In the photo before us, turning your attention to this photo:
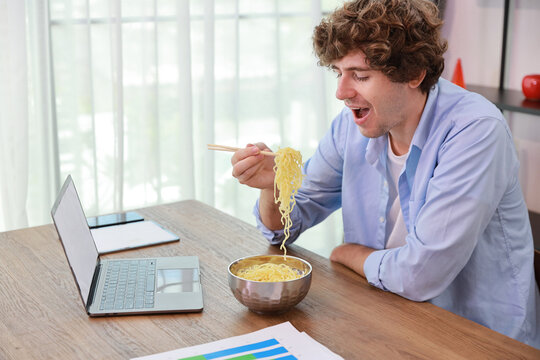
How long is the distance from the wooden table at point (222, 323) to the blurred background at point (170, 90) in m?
1.22

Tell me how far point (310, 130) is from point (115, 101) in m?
1.28

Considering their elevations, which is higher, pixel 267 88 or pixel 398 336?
pixel 267 88

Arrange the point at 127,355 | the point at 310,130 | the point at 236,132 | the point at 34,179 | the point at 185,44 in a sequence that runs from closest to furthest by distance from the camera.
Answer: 1. the point at 127,355
2. the point at 34,179
3. the point at 185,44
4. the point at 236,132
5. the point at 310,130

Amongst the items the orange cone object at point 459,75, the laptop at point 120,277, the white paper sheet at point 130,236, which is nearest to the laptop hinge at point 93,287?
the laptop at point 120,277

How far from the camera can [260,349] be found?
4.23ft

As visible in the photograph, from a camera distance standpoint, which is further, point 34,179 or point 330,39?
point 34,179

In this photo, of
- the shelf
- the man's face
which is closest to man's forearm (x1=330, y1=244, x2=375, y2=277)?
the man's face

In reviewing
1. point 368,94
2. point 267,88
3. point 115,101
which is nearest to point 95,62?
point 115,101

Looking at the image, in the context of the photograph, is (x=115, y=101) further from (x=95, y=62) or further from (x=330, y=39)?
(x=330, y=39)

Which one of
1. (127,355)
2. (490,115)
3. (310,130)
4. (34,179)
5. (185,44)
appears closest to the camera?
(127,355)

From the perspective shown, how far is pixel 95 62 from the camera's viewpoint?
2.98 metres

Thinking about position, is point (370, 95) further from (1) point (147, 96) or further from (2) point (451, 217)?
(1) point (147, 96)

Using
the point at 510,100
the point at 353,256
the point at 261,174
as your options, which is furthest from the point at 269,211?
the point at 510,100

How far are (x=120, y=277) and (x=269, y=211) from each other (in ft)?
1.59
